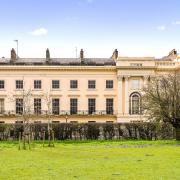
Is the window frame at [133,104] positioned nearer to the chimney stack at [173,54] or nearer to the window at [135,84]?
the window at [135,84]

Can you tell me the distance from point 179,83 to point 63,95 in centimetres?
3931

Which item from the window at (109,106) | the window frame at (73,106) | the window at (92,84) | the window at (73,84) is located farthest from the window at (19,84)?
the window at (109,106)

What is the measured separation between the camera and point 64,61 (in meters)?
80.8

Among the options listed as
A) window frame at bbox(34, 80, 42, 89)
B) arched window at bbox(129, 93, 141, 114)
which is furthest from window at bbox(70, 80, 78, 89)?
arched window at bbox(129, 93, 141, 114)

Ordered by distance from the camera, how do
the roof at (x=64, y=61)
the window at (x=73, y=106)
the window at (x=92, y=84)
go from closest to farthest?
the roof at (x=64, y=61)
the window at (x=73, y=106)
the window at (x=92, y=84)

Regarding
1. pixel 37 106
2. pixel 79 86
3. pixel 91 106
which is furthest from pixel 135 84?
pixel 37 106

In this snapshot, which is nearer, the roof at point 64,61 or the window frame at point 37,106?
the window frame at point 37,106

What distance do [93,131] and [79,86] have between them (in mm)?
33346

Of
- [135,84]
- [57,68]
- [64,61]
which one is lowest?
[135,84]

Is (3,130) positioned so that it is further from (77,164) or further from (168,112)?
(77,164)

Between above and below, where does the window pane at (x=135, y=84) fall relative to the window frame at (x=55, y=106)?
above

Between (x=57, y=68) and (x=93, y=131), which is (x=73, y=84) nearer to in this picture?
(x=57, y=68)

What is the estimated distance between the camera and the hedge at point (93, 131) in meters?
44.8

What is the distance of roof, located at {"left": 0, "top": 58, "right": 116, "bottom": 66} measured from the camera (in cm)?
7806
